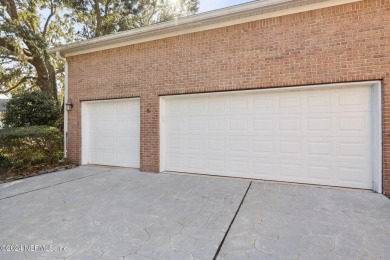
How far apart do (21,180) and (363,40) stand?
8143 millimetres

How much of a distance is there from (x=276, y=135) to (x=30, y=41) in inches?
422

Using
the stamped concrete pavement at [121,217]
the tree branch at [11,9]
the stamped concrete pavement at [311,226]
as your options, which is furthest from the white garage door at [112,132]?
the tree branch at [11,9]

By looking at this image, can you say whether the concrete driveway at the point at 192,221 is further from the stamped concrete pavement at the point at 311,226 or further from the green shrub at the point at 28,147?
the green shrub at the point at 28,147

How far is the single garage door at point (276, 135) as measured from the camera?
4316 mm

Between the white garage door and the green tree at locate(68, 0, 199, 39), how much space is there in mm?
8099

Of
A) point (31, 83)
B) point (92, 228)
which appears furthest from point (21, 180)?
point (31, 83)

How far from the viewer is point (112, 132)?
6727mm

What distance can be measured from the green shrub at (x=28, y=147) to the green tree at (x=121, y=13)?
27.6 feet

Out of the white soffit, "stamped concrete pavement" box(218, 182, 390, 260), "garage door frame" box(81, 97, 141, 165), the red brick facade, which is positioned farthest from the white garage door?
"stamped concrete pavement" box(218, 182, 390, 260)

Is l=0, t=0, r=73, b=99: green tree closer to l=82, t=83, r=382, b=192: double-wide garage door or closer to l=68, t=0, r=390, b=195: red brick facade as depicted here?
l=68, t=0, r=390, b=195: red brick facade

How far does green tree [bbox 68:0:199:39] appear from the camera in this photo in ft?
41.6

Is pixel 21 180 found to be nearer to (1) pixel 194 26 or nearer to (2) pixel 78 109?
(2) pixel 78 109

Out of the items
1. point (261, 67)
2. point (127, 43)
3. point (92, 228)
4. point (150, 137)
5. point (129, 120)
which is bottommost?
point (92, 228)

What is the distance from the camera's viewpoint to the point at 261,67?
482 centimetres
